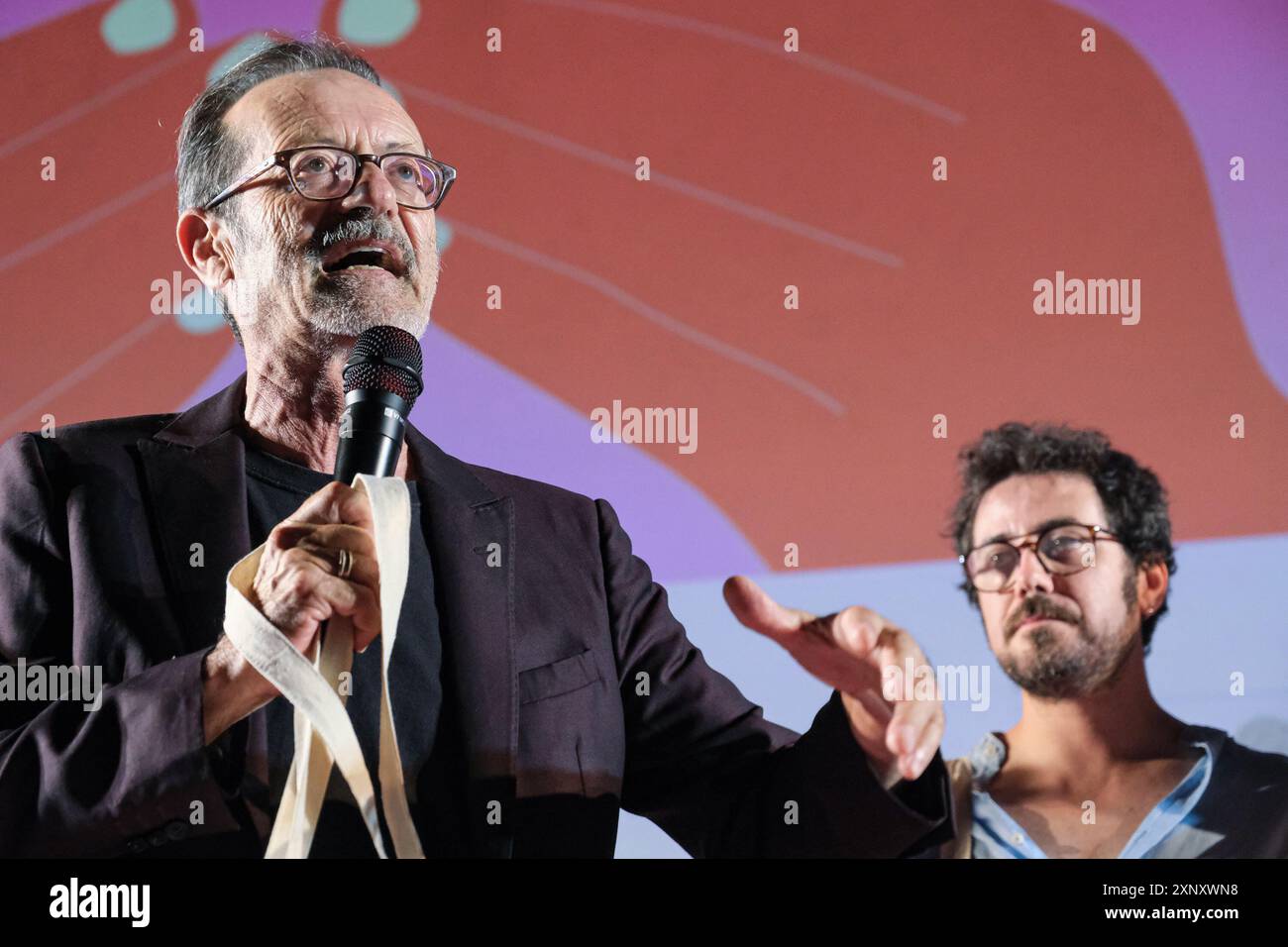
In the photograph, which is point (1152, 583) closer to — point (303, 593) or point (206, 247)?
point (303, 593)

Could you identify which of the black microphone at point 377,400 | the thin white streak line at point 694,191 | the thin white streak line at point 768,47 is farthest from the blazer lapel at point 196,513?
the thin white streak line at point 768,47

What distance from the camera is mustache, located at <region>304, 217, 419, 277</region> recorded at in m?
1.84

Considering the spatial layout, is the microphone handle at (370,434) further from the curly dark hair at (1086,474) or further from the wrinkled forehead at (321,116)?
the curly dark hair at (1086,474)

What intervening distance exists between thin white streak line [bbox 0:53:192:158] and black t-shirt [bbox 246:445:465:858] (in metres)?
0.83

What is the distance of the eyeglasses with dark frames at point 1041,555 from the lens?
2098 mm

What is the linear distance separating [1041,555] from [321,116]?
4.24ft

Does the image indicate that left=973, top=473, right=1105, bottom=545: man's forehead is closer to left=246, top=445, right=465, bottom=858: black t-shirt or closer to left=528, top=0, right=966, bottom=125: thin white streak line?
left=528, top=0, right=966, bottom=125: thin white streak line

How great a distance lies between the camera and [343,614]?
1441 mm

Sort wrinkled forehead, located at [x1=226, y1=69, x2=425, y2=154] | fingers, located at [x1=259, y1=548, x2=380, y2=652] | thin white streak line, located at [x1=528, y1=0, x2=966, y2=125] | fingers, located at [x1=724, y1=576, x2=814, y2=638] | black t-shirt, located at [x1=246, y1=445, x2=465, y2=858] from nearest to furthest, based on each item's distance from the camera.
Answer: fingers, located at [x1=259, y1=548, x2=380, y2=652] < fingers, located at [x1=724, y1=576, x2=814, y2=638] < black t-shirt, located at [x1=246, y1=445, x2=465, y2=858] < wrinkled forehead, located at [x1=226, y1=69, x2=425, y2=154] < thin white streak line, located at [x1=528, y1=0, x2=966, y2=125]

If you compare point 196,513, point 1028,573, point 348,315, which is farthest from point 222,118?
point 1028,573

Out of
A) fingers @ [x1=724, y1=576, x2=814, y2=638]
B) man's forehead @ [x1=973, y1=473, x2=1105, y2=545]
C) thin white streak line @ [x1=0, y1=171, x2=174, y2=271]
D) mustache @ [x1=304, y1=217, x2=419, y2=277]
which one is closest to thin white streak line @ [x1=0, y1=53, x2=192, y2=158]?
thin white streak line @ [x1=0, y1=171, x2=174, y2=271]

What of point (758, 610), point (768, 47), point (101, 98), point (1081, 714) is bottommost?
point (1081, 714)

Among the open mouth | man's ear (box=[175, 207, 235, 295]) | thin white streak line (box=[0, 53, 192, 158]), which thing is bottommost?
the open mouth

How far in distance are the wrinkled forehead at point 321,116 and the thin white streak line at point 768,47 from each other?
0.52m
